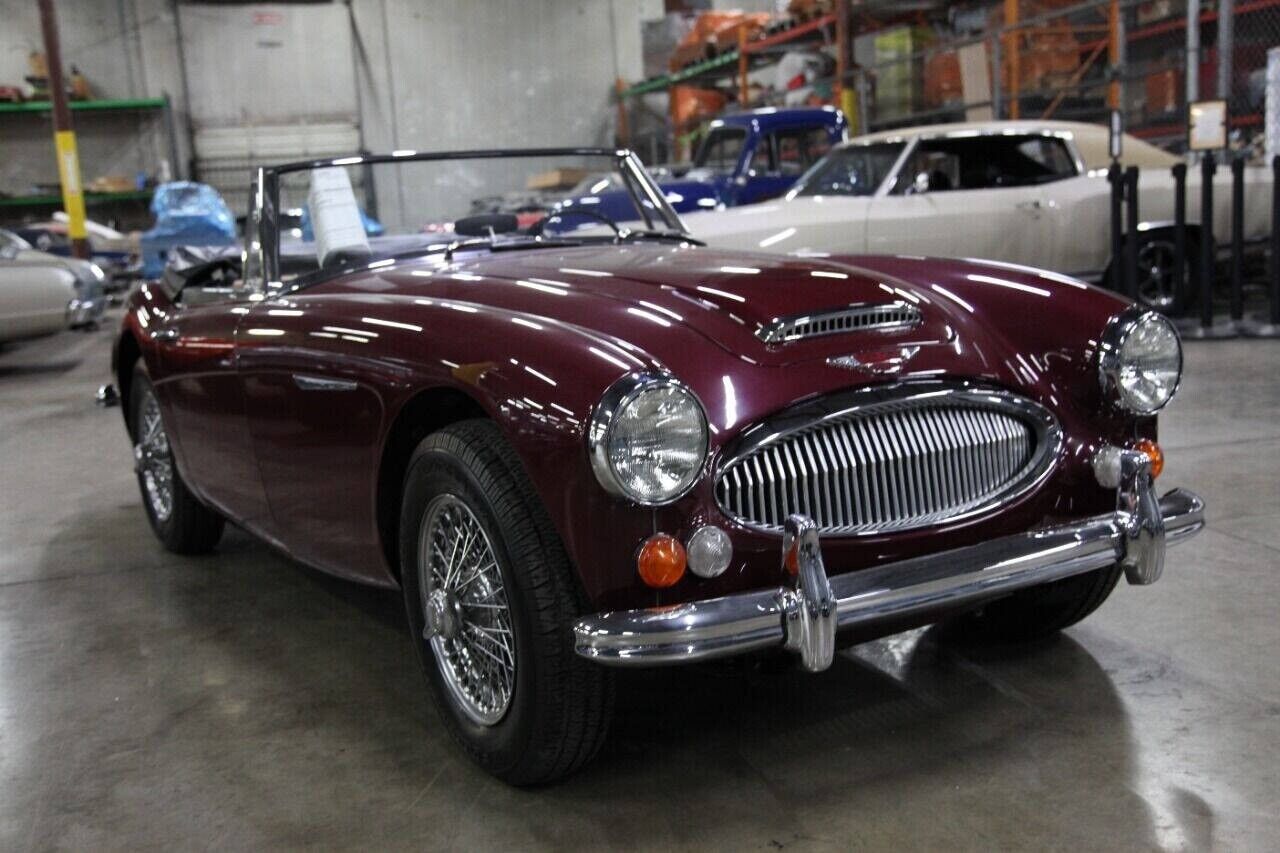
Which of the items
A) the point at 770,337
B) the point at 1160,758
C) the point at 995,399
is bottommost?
the point at 1160,758

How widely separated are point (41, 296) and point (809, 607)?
844 centimetres

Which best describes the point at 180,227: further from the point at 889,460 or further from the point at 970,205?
the point at 889,460

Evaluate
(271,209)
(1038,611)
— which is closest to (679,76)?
(271,209)

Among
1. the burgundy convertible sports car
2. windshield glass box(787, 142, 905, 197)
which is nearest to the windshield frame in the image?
the burgundy convertible sports car

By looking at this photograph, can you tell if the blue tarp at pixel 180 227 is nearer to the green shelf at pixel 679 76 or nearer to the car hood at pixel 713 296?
the green shelf at pixel 679 76

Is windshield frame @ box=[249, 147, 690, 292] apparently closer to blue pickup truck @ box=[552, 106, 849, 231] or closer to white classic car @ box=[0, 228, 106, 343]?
white classic car @ box=[0, 228, 106, 343]

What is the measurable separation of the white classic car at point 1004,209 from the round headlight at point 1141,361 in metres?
5.25

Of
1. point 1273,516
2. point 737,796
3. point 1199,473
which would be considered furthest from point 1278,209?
point 737,796

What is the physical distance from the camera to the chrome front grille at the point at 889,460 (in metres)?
2.15

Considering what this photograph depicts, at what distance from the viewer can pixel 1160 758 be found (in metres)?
2.35

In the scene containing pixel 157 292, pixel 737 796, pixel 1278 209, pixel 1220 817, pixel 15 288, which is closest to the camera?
pixel 1220 817

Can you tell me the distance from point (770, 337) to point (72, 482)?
406cm

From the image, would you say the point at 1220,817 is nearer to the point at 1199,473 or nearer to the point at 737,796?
the point at 737,796

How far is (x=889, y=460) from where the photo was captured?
2273 mm
